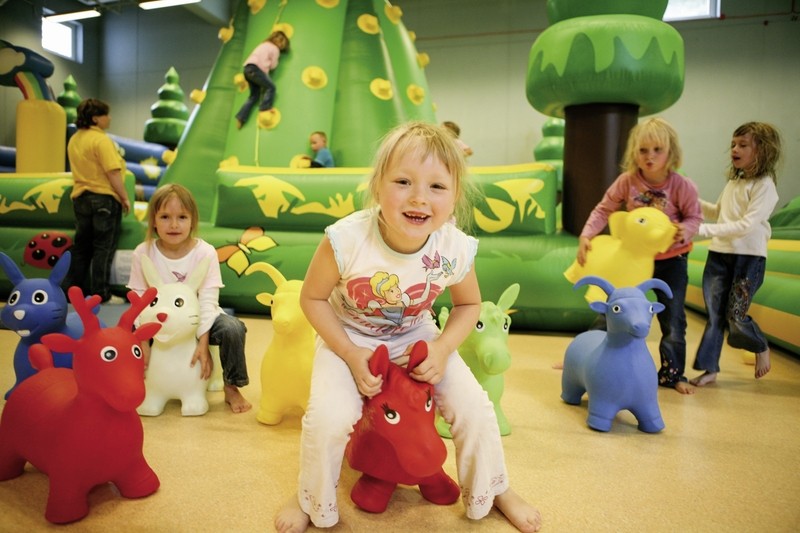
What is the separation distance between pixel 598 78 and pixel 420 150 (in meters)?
2.06

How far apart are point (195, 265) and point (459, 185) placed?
950mm

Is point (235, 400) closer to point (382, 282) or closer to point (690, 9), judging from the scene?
point (382, 282)

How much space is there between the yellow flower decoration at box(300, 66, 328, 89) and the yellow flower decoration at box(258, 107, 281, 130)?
278mm

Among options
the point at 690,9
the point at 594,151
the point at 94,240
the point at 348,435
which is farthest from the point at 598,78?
the point at 690,9

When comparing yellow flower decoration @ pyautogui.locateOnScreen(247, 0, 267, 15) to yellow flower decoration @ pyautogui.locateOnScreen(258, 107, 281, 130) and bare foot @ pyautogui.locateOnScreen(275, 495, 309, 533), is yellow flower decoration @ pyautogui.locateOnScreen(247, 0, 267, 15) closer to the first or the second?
yellow flower decoration @ pyautogui.locateOnScreen(258, 107, 281, 130)

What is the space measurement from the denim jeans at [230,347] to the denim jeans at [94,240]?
1.91 metres

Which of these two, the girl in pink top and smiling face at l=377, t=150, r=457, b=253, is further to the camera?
the girl in pink top

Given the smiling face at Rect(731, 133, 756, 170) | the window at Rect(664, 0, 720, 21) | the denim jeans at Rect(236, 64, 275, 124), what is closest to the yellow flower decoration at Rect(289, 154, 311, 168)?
the denim jeans at Rect(236, 64, 275, 124)

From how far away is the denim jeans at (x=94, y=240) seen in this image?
3.23 meters

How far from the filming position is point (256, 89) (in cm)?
389

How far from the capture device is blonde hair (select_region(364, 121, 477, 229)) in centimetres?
108

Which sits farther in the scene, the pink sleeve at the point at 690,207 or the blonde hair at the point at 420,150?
the pink sleeve at the point at 690,207

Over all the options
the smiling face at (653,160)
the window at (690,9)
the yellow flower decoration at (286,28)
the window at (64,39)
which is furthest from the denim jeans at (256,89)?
the window at (64,39)

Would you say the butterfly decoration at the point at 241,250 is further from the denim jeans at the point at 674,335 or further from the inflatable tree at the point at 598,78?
the denim jeans at the point at 674,335
